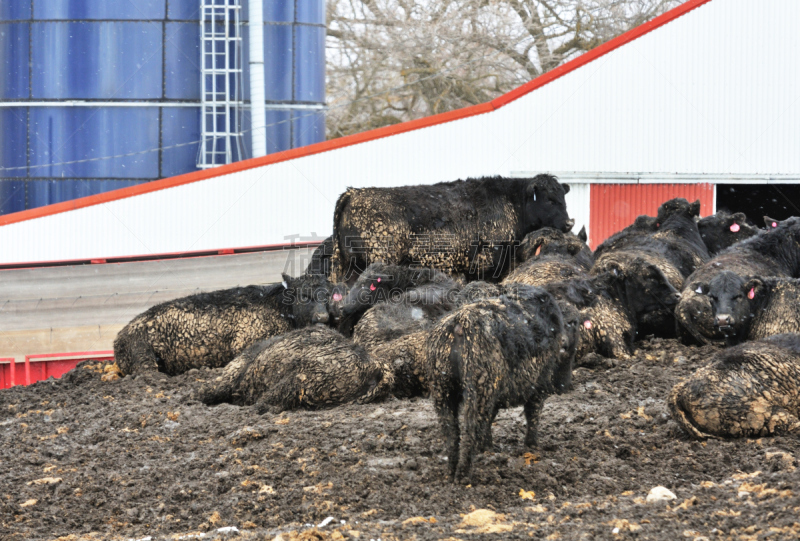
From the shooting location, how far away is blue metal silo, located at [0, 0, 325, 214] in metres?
17.1

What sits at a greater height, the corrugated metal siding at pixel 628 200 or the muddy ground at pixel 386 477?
the corrugated metal siding at pixel 628 200

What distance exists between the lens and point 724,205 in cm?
2048

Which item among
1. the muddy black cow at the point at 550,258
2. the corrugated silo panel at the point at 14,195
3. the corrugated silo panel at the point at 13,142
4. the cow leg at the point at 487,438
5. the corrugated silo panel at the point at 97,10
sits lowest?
the cow leg at the point at 487,438

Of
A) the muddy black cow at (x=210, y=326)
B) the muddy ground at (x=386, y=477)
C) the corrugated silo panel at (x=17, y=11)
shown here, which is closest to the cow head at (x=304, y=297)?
the muddy black cow at (x=210, y=326)

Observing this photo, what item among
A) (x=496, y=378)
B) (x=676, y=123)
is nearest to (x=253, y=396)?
(x=496, y=378)

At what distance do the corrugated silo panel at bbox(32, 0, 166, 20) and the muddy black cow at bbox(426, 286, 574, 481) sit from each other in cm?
1333

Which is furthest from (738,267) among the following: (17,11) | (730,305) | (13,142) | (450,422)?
(17,11)

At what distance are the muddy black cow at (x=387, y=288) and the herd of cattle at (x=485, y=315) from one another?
2 centimetres

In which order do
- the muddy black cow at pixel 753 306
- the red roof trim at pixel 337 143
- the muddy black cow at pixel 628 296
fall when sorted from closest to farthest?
the muddy black cow at pixel 753 306
the muddy black cow at pixel 628 296
the red roof trim at pixel 337 143

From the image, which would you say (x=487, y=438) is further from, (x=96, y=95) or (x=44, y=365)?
(x=96, y=95)

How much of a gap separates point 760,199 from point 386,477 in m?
17.0

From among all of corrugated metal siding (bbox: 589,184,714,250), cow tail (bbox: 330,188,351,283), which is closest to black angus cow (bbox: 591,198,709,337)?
cow tail (bbox: 330,188,351,283)

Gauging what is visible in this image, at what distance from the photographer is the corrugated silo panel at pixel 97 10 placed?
1702 cm

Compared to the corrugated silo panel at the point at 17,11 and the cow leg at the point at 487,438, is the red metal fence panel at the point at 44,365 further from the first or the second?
the corrugated silo panel at the point at 17,11
